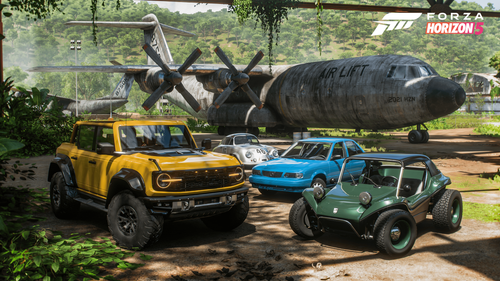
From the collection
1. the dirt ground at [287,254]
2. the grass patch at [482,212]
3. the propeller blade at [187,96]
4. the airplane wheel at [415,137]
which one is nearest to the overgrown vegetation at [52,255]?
the dirt ground at [287,254]

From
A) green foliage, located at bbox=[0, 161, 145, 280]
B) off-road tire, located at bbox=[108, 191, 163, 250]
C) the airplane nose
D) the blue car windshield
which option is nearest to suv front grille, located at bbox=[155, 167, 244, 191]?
off-road tire, located at bbox=[108, 191, 163, 250]

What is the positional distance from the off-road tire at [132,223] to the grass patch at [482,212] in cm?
655

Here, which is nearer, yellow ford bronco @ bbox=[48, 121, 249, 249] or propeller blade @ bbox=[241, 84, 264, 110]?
yellow ford bronco @ bbox=[48, 121, 249, 249]

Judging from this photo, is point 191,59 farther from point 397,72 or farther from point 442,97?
point 442,97

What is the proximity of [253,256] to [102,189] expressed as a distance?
3.03 meters

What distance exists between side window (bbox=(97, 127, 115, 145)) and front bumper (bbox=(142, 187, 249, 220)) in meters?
1.99

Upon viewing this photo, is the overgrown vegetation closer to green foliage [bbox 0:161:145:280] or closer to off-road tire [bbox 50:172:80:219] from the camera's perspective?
green foliage [bbox 0:161:145:280]

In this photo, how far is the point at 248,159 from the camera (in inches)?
558

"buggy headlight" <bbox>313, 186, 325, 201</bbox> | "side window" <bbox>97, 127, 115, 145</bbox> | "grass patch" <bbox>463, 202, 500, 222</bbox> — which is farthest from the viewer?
"grass patch" <bbox>463, 202, 500, 222</bbox>

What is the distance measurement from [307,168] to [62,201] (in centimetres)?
556

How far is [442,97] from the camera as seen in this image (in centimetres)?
1565

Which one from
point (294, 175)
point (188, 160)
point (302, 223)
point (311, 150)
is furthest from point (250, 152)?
point (188, 160)

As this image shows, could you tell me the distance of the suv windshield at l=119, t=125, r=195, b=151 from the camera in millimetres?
7105

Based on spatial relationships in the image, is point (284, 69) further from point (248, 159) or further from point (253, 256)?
point (253, 256)
